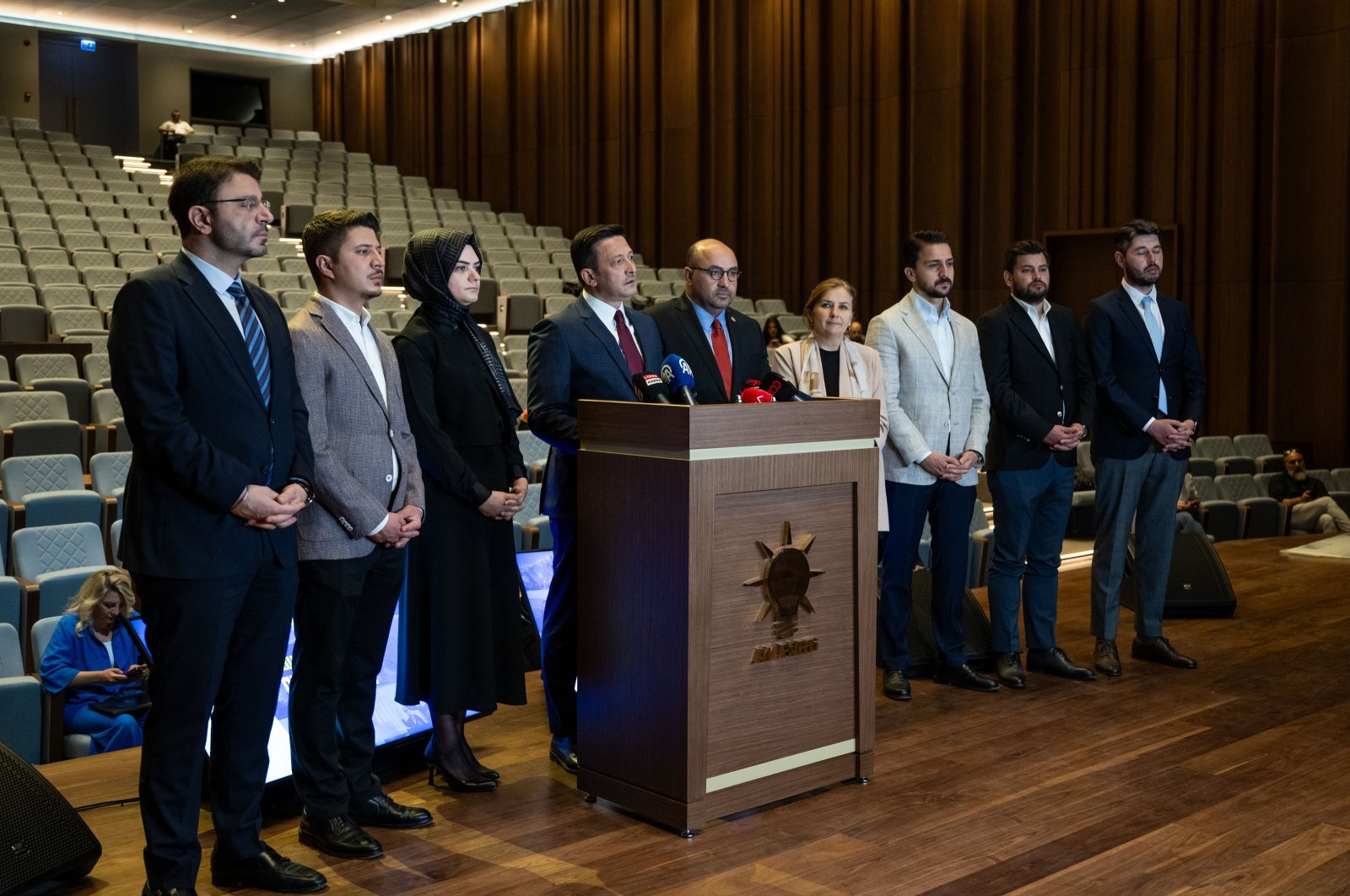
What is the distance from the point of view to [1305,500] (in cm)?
668

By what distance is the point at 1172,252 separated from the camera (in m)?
8.20

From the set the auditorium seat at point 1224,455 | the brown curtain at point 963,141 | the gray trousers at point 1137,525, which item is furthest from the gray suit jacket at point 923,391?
the brown curtain at point 963,141

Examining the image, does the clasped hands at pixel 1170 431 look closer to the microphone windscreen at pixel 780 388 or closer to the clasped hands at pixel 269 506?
the microphone windscreen at pixel 780 388

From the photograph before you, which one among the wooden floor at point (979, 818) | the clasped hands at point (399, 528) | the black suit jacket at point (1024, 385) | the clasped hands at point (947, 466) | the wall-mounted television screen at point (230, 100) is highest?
the wall-mounted television screen at point (230, 100)

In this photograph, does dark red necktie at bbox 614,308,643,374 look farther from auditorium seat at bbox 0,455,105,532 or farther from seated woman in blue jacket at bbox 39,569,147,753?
auditorium seat at bbox 0,455,105,532

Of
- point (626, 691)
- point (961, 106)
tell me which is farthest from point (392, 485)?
point (961, 106)

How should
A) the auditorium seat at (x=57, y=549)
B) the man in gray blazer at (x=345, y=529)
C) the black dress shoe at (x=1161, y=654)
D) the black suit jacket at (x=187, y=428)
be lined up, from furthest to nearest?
the auditorium seat at (x=57, y=549), the black dress shoe at (x=1161, y=654), the man in gray blazer at (x=345, y=529), the black suit jacket at (x=187, y=428)

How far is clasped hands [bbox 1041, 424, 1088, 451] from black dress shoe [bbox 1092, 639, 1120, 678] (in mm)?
611

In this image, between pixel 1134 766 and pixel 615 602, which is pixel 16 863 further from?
pixel 1134 766

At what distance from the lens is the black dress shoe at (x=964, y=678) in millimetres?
3357

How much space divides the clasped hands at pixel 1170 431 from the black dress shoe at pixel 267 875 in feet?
8.12

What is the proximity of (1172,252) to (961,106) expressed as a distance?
1983mm

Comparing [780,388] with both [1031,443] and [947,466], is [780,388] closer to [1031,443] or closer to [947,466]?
[947,466]

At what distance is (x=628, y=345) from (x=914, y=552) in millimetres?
1061
